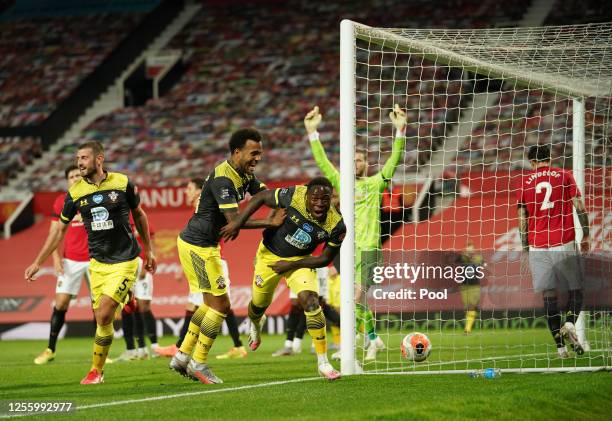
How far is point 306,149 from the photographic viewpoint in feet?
77.4

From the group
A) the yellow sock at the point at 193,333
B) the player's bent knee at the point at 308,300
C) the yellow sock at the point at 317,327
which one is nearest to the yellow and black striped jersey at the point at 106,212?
the yellow sock at the point at 193,333

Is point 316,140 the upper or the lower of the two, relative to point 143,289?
upper

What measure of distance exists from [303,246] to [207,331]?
3.69ft

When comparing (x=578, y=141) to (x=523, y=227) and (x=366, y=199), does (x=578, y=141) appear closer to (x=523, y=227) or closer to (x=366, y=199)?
(x=523, y=227)

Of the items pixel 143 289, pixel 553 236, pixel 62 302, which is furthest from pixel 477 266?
pixel 143 289

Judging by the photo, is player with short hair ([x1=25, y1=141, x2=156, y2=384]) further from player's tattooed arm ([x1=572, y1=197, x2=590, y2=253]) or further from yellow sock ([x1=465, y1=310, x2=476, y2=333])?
player's tattooed arm ([x1=572, y1=197, x2=590, y2=253])

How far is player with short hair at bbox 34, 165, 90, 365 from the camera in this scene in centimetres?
1225

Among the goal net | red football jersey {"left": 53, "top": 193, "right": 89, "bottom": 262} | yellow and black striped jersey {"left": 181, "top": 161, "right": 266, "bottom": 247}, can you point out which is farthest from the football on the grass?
red football jersey {"left": 53, "top": 193, "right": 89, "bottom": 262}

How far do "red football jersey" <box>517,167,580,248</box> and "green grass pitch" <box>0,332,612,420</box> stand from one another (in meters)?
1.47

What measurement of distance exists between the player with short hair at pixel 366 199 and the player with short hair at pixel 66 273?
10.4 feet

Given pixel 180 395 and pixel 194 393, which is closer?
pixel 180 395

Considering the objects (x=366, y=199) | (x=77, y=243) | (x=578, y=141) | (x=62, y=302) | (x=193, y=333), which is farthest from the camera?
(x=77, y=243)

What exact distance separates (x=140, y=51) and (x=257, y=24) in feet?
10.9

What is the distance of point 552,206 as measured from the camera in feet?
34.0
